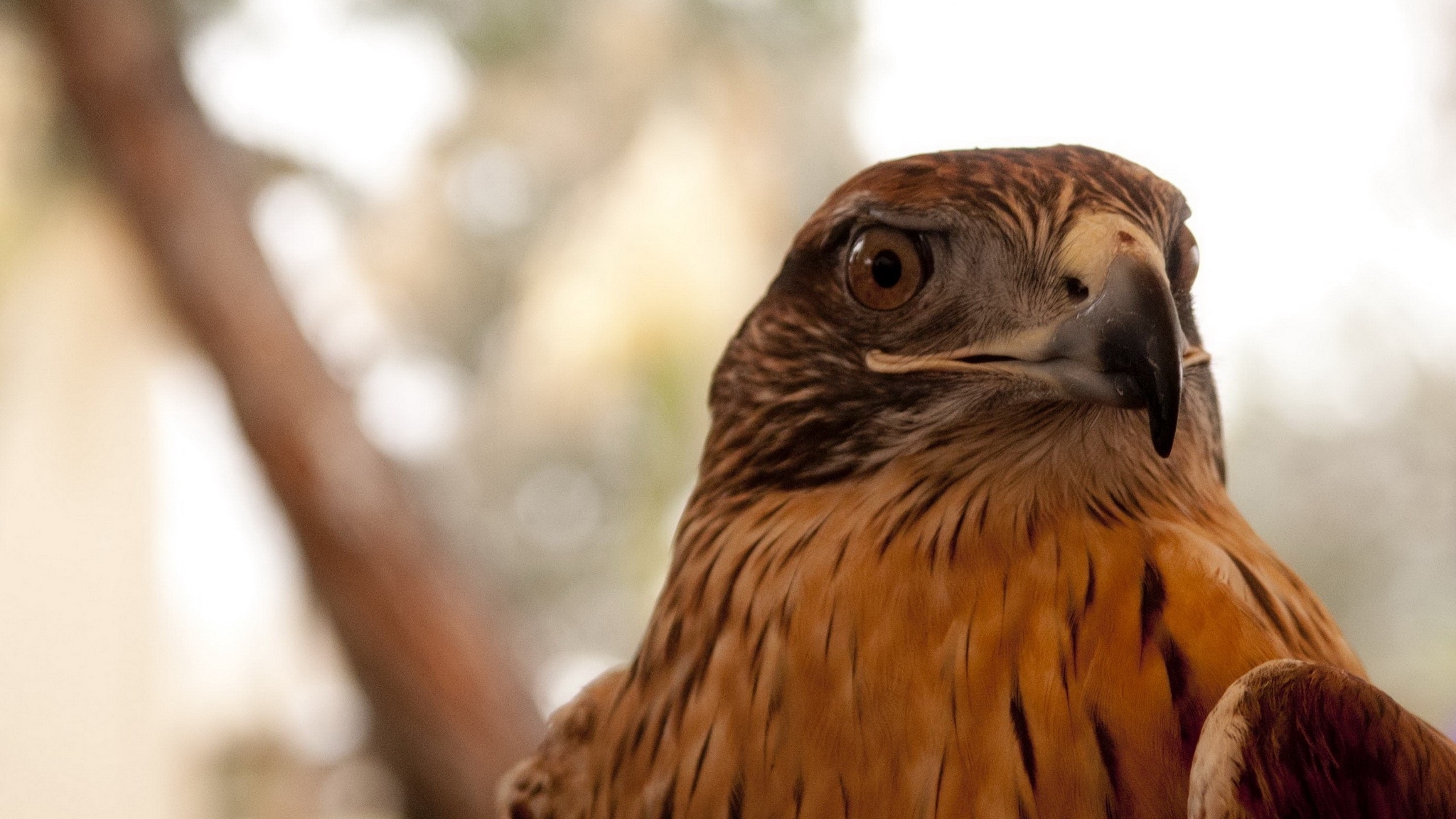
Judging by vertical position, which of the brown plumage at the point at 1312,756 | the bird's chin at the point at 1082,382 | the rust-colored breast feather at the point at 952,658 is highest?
the bird's chin at the point at 1082,382

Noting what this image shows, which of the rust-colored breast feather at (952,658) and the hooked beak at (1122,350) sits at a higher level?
the hooked beak at (1122,350)

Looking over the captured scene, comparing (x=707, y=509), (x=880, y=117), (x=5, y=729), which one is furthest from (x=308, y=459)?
(x=707, y=509)

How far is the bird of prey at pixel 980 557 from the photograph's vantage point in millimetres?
614

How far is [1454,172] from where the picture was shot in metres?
1.82

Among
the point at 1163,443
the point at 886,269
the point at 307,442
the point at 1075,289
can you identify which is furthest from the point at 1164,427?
the point at 307,442

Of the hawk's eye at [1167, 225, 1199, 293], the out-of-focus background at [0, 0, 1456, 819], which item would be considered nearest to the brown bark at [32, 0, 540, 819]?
the out-of-focus background at [0, 0, 1456, 819]

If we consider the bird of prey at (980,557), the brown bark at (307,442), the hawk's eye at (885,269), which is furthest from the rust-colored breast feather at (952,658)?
the brown bark at (307,442)

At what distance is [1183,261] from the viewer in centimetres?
74

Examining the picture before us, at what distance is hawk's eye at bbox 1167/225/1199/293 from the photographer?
2.39 feet

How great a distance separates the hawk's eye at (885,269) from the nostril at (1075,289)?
0.32ft

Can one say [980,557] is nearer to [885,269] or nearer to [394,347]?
[885,269]

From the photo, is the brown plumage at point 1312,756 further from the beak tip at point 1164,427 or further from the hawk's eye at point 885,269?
the hawk's eye at point 885,269

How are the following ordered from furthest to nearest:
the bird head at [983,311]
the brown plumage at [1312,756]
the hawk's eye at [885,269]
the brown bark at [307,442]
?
the brown bark at [307,442]
the hawk's eye at [885,269]
the bird head at [983,311]
the brown plumage at [1312,756]

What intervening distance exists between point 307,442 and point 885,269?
1880mm
